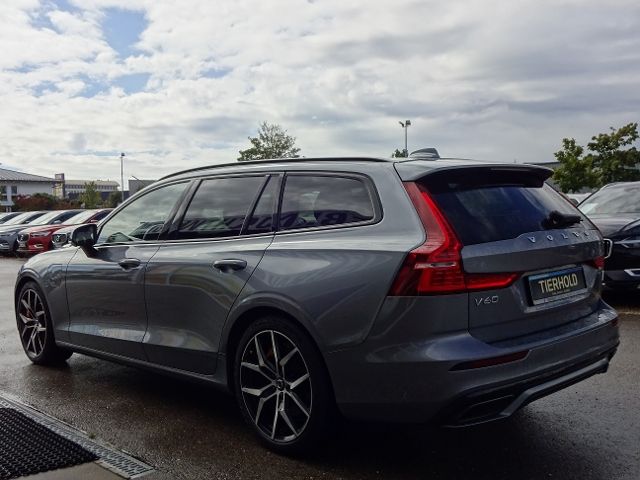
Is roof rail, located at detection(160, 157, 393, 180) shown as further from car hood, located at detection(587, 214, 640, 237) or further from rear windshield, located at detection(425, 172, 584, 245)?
car hood, located at detection(587, 214, 640, 237)

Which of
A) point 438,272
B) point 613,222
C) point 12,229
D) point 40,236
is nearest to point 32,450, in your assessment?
point 438,272

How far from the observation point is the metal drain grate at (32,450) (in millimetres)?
3584

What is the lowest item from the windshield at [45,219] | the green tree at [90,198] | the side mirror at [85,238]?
the windshield at [45,219]

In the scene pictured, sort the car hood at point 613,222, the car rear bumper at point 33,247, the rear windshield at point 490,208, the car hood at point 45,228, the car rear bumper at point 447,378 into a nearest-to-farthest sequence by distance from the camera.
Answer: the car rear bumper at point 447,378, the rear windshield at point 490,208, the car hood at point 613,222, the car rear bumper at point 33,247, the car hood at point 45,228

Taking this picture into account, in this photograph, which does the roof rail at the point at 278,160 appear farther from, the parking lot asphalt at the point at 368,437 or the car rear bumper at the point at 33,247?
the car rear bumper at the point at 33,247

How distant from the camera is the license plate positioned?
332 centimetres

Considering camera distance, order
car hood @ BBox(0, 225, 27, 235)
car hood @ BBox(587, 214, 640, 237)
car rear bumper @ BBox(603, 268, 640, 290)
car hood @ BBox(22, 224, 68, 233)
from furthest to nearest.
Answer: car hood @ BBox(0, 225, 27, 235), car hood @ BBox(22, 224, 68, 233), car hood @ BBox(587, 214, 640, 237), car rear bumper @ BBox(603, 268, 640, 290)

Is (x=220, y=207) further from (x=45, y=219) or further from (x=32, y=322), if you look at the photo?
(x=45, y=219)

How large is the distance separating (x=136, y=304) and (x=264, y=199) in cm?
130

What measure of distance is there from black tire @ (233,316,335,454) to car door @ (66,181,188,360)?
1.12m

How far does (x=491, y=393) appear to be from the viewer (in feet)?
10.1

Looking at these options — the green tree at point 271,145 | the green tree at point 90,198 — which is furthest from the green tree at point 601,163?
the green tree at point 90,198

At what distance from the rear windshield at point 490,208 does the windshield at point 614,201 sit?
17.9 ft

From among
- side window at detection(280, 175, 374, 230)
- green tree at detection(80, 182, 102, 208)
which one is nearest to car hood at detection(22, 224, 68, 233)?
side window at detection(280, 175, 374, 230)
